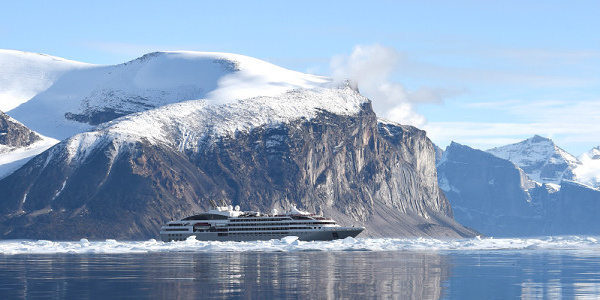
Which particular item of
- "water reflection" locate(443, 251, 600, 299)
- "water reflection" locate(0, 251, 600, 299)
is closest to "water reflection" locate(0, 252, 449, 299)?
"water reflection" locate(0, 251, 600, 299)

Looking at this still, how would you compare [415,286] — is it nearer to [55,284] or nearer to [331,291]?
[331,291]

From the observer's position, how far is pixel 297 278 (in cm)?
13300

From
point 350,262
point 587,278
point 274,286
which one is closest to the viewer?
point 274,286

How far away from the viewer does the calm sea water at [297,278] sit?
113938 mm

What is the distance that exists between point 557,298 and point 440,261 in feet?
215

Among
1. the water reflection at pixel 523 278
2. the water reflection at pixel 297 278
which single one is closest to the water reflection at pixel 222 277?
the water reflection at pixel 297 278

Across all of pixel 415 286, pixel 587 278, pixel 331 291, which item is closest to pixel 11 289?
pixel 331 291

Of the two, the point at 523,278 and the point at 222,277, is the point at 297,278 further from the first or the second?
the point at 523,278

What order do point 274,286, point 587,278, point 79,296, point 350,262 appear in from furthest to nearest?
point 350,262
point 587,278
point 274,286
point 79,296

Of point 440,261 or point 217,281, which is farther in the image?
point 440,261

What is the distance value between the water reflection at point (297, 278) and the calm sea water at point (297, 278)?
0.39ft

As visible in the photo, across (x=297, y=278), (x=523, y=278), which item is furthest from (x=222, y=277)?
(x=523, y=278)

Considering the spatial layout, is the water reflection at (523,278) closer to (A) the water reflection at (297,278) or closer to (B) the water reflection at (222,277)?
(A) the water reflection at (297,278)

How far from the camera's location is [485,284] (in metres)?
129
